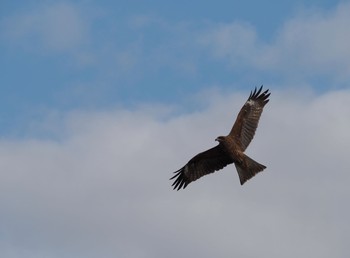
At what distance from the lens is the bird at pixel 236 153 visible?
1692 centimetres

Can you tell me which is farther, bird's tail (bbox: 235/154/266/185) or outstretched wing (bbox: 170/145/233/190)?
outstretched wing (bbox: 170/145/233/190)

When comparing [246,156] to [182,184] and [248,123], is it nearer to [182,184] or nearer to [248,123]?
[248,123]

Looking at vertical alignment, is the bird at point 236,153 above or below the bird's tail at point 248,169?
above

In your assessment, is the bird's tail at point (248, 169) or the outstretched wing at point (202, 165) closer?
the bird's tail at point (248, 169)

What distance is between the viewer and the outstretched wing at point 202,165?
18.0 m

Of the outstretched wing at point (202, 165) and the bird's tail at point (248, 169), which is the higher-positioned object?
the outstretched wing at point (202, 165)

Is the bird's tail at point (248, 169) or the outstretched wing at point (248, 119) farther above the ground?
the outstretched wing at point (248, 119)

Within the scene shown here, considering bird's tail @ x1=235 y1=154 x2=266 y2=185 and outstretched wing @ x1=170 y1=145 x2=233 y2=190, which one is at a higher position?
outstretched wing @ x1=170 y1=145 x2=233 y2=190

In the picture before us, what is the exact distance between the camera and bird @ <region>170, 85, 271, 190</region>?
55.5 ft

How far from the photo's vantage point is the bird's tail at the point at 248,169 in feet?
54.8

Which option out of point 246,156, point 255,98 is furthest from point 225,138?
point 255,98

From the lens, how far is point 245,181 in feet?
54.9

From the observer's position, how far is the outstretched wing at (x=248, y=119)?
17.9m

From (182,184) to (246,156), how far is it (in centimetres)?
269
